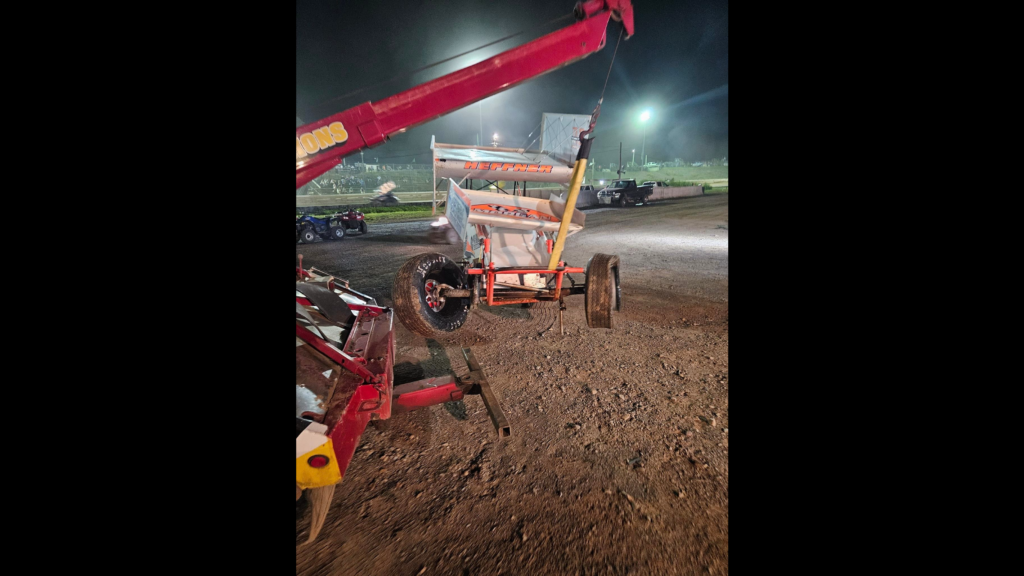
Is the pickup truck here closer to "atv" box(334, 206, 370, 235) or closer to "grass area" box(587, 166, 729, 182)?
"atv" box(334, 206, 370, 235)

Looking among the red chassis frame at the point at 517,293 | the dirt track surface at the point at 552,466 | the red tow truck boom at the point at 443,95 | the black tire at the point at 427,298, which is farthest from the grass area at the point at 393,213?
the red tow truck boom at the point at 443,95

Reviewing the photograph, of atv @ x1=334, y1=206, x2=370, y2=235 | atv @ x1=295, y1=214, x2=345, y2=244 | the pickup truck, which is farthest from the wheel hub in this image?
the pickup truck

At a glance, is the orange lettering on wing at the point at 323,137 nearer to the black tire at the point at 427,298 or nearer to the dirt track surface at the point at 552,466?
the black tire at the point at 427,298

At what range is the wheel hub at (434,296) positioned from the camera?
173 inches

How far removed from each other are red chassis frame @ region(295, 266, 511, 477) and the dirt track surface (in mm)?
250

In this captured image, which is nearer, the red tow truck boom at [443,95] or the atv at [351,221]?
the red tow truck boom at [443,95]

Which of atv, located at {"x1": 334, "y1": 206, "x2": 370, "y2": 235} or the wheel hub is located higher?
atv, located at {"x1": 334, "y1": 206, "x2": 370, "y2": 235}

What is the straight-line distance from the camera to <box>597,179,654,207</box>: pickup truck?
21.7 metres

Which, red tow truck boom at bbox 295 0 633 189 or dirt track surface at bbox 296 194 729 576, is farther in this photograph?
red tow truck boom at bbox 295 0 633 189

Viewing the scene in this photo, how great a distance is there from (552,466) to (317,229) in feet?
37.5

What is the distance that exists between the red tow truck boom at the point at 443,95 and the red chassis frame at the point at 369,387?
1.10 m

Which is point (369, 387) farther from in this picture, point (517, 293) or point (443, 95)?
point (517, 293)
